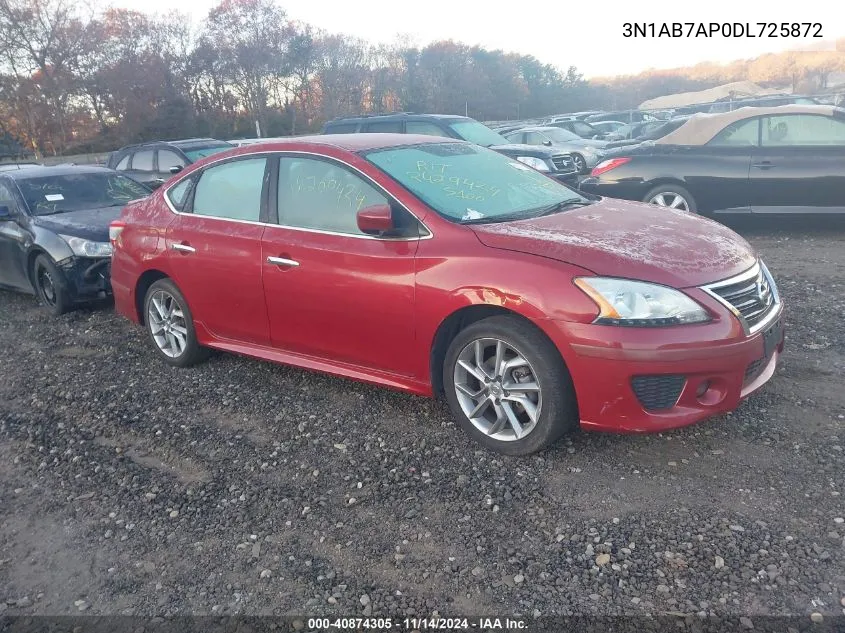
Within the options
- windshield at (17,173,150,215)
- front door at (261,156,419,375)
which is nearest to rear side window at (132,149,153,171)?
windshield at (17,173,150,215)

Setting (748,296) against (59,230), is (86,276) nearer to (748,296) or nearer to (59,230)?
(59,230)

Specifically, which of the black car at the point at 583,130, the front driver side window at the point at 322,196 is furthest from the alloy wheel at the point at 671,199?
the black car at the point at 583,130

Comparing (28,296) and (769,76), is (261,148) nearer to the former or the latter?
(28,296)

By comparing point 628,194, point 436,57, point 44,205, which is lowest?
point 628,194

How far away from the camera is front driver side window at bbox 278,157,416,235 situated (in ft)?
14.1

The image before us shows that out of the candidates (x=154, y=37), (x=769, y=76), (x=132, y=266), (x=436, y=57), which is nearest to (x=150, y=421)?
(x=132, y=266)

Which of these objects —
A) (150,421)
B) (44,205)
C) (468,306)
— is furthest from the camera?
(44,205)

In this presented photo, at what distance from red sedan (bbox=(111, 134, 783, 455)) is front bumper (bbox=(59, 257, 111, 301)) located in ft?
7.02

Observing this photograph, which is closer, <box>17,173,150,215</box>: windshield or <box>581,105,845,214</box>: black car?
<box>17,173,150,215</box>: windshield

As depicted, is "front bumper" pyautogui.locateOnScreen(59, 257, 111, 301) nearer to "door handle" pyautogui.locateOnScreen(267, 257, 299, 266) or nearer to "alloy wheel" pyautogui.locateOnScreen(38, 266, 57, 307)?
"alloy wheel" pyautogui.locateOnScreen(38, 266, 57, 307)

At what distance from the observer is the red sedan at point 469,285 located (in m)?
3.45

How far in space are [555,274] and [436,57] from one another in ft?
176

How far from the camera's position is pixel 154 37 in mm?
42656

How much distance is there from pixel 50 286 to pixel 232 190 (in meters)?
3.59
